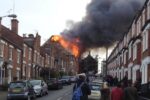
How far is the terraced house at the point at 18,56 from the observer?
52156 mm

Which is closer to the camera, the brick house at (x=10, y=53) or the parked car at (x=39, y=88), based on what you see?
the parked car at (x=39, y=88)

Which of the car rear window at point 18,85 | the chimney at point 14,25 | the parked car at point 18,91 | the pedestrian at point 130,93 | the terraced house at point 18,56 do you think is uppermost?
the chimney at point 14,25

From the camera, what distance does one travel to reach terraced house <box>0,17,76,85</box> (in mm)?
52156

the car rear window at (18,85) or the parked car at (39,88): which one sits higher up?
the car rear window at (18,85)

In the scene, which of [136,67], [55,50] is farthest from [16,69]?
[55,50]

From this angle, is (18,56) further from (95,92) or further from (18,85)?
(95,92)

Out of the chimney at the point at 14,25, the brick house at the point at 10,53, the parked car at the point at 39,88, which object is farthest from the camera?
the chimney at the point at 14,25

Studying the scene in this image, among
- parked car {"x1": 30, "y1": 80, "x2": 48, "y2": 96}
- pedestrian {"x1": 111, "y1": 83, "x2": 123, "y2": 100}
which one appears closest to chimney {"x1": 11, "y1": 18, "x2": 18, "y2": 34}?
parked car {"x1": 30, "y1": 80, "x2": 48, "y2": 96}

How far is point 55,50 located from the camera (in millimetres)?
97562

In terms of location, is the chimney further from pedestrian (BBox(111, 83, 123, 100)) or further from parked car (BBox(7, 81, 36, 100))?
pedestrian (BBox(111, 83, 123, 100))

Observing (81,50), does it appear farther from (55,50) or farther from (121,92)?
(55,50)

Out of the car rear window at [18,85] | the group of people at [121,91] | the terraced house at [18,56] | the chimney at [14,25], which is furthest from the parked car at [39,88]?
the group of people at [121,91]

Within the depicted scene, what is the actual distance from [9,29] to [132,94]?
46.9 metres

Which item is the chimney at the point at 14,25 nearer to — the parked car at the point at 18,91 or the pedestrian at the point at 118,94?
the parked car at the point at 18,91
